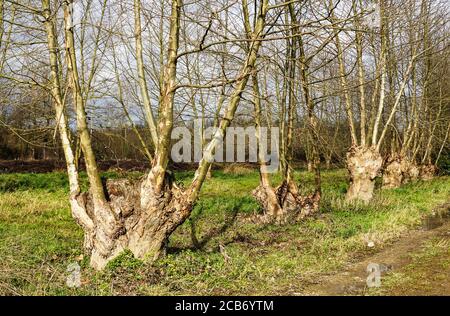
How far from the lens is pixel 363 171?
10.8 metres

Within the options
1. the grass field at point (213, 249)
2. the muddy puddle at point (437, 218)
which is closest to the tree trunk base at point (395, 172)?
the grass field at point (213, 249)

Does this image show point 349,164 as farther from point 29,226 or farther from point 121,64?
point 29,226

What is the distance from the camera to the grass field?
14.8ft

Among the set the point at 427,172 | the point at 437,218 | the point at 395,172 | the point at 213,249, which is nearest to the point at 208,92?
the point at 213,249

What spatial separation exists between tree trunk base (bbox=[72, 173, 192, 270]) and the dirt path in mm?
1763

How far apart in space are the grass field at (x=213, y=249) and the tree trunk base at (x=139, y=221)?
17 cm

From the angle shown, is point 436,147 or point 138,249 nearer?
point 138,249

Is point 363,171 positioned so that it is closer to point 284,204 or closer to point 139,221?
point 284,204

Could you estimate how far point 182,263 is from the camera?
501 centimetres

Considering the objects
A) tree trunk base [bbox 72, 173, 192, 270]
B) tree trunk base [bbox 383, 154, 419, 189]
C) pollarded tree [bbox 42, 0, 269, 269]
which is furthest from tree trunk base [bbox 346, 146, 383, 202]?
tree trunk base [bbox 72, 173, 192, 270]

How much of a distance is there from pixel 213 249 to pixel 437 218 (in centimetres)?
579

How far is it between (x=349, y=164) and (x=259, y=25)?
6.57m

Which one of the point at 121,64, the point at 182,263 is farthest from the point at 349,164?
the point at 182,263
